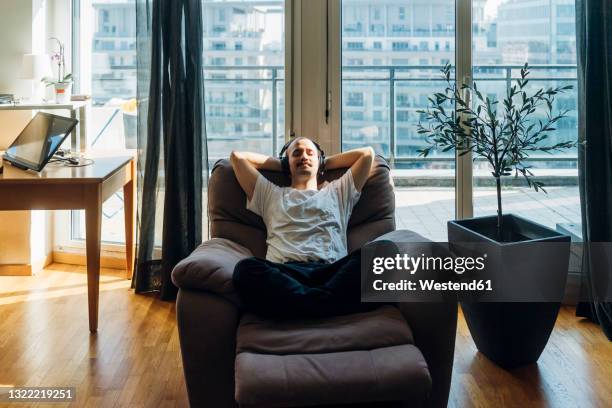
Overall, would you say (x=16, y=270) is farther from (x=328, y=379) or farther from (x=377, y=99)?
(x=328, y=379)

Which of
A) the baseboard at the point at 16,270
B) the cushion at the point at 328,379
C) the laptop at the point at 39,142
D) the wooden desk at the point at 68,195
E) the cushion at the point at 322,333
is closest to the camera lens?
the cushion at the point at 328,379

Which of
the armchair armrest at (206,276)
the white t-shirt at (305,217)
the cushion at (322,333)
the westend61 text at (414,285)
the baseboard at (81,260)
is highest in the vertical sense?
the white t-shirt at (305,217)

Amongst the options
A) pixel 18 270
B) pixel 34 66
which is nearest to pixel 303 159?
A: pixel 34 66

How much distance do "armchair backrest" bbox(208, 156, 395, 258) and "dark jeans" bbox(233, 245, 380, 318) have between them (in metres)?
0.54

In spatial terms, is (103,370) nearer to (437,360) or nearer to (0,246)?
(437,360)

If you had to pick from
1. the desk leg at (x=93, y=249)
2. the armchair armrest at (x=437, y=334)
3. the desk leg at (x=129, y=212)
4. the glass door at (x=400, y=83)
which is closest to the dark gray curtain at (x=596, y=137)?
the glass door at (x=400, y=83)

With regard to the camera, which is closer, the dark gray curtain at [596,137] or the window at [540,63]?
the dark gray curtain at [596,137]

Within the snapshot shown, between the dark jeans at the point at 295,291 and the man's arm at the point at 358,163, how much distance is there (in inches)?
25.8

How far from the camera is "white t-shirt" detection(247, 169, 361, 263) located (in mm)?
3074

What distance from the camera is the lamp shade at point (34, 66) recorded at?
406 centimetres

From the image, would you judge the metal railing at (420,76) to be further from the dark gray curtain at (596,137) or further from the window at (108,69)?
the window at (108,69)

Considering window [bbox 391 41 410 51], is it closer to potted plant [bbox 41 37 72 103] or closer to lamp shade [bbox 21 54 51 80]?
potted plant [bbox 41 37 72 103]

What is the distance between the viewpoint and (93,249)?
3496 mm

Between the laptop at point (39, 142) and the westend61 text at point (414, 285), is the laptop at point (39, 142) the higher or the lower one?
the higher one
